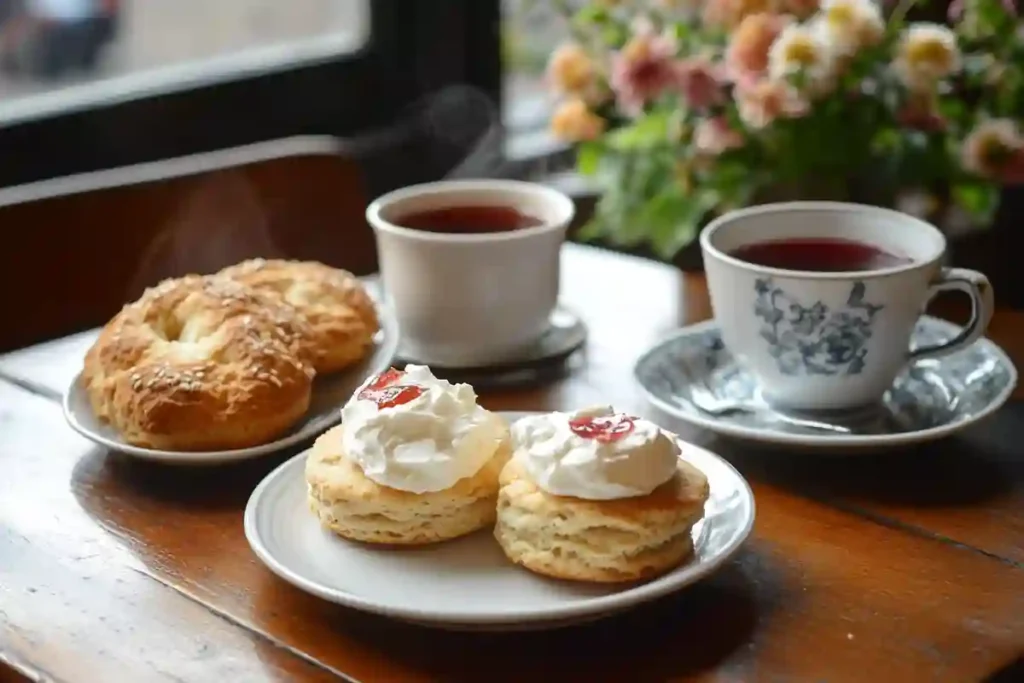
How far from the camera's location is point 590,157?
1.74 m

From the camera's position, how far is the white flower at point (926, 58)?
4.35 feet

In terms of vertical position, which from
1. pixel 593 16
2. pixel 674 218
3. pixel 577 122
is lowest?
pixel 674 218

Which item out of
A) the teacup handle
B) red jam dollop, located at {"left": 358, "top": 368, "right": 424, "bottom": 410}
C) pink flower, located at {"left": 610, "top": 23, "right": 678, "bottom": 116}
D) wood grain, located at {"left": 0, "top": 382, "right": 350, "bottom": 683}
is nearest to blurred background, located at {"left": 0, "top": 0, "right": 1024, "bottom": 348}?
pink flower, located at {"left": 610, "top": 23, "right": 678, "bottom": 116}

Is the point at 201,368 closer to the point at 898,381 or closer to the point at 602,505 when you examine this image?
the point at 602,505

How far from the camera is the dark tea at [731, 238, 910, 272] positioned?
104 centimetres

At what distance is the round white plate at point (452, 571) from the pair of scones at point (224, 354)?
0.23 ft

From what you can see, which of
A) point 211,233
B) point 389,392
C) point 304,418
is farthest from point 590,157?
point 389,392

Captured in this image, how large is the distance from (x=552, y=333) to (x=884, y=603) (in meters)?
0.46

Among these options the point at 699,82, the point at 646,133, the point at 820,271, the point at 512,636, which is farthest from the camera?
the point at 646,133

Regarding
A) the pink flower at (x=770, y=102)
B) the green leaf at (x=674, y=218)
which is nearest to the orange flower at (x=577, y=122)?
the green leaf at (x=674, y=218)

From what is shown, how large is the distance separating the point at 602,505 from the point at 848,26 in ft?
2.37

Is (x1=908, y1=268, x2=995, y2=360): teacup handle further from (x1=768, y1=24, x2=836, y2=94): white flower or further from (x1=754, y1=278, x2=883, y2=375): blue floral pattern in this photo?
(x1=768, y1=24, x2=836, y2=94): white flower

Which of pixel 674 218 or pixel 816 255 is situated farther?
pixel 674 218

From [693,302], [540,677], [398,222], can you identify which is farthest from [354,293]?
[540,677]
